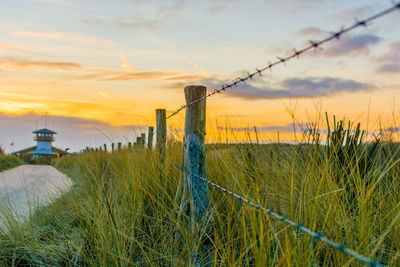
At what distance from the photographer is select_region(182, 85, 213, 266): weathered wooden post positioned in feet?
9.89

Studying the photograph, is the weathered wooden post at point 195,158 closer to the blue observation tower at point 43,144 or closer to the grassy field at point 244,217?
the grassy field at point 244,217

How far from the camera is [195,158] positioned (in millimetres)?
3096

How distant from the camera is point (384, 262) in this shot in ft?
8.18

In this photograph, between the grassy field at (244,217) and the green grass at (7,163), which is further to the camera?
the green grass at (7,163)

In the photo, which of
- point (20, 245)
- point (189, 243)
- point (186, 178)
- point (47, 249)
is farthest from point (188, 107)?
point (20, 245)

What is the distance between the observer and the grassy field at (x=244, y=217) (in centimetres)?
220

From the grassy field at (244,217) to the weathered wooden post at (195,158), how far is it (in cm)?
12

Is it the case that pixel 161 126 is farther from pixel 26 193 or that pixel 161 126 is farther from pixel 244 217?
pixel 244 217

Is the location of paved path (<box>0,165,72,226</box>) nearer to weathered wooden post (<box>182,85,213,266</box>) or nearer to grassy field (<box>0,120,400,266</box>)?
grassy field (<box>0,120,400,266</box>)

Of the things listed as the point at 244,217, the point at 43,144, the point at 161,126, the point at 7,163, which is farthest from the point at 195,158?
the point at 43,144

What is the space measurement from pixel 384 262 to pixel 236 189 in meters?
1.25

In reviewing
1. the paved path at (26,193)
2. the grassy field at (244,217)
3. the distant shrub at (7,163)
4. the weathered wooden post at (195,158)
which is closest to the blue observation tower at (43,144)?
the distant shrub at (7,163)

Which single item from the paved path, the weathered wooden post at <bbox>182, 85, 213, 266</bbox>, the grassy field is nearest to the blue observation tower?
the paved path

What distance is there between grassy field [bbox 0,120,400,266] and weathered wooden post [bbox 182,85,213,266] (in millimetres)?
124
